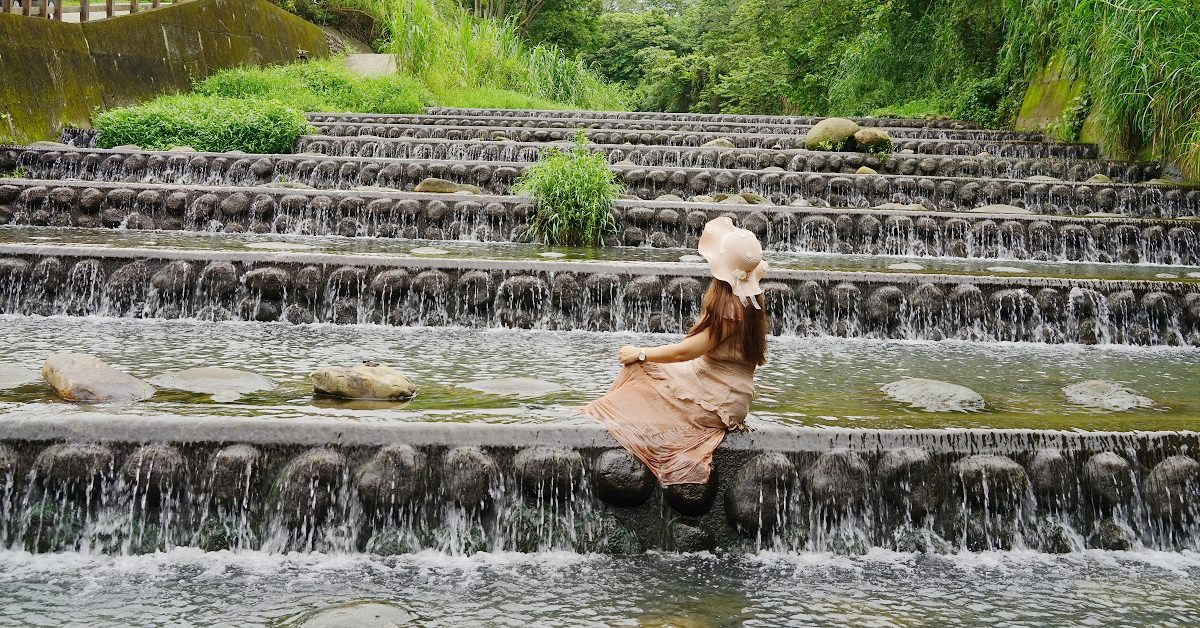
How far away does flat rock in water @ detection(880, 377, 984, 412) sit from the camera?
455cm

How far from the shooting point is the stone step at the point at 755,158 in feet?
37.3

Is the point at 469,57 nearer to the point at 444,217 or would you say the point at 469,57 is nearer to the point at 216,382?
the point at 444,217

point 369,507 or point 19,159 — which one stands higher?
point 19,159

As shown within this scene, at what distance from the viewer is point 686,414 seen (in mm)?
3756

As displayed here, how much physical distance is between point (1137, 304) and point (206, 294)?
246 inches

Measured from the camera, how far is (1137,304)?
22.3ft

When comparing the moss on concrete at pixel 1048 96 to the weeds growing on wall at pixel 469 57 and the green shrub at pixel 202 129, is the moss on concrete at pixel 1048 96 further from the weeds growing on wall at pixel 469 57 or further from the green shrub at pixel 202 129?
the weeds growing on wall at pixel 469 57

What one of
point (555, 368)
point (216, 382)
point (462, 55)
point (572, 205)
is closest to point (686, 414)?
point (555, 368)

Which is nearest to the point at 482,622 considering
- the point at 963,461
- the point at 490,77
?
the point at 963,461

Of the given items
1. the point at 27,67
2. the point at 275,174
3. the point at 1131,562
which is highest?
the point at 27,67

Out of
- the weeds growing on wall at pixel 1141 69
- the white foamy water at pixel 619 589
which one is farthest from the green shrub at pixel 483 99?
the white foamy water at pixel 619 589

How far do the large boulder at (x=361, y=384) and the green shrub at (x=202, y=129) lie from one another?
28.3ft

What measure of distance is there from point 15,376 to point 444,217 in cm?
492

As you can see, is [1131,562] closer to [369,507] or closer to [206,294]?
[369,507]
